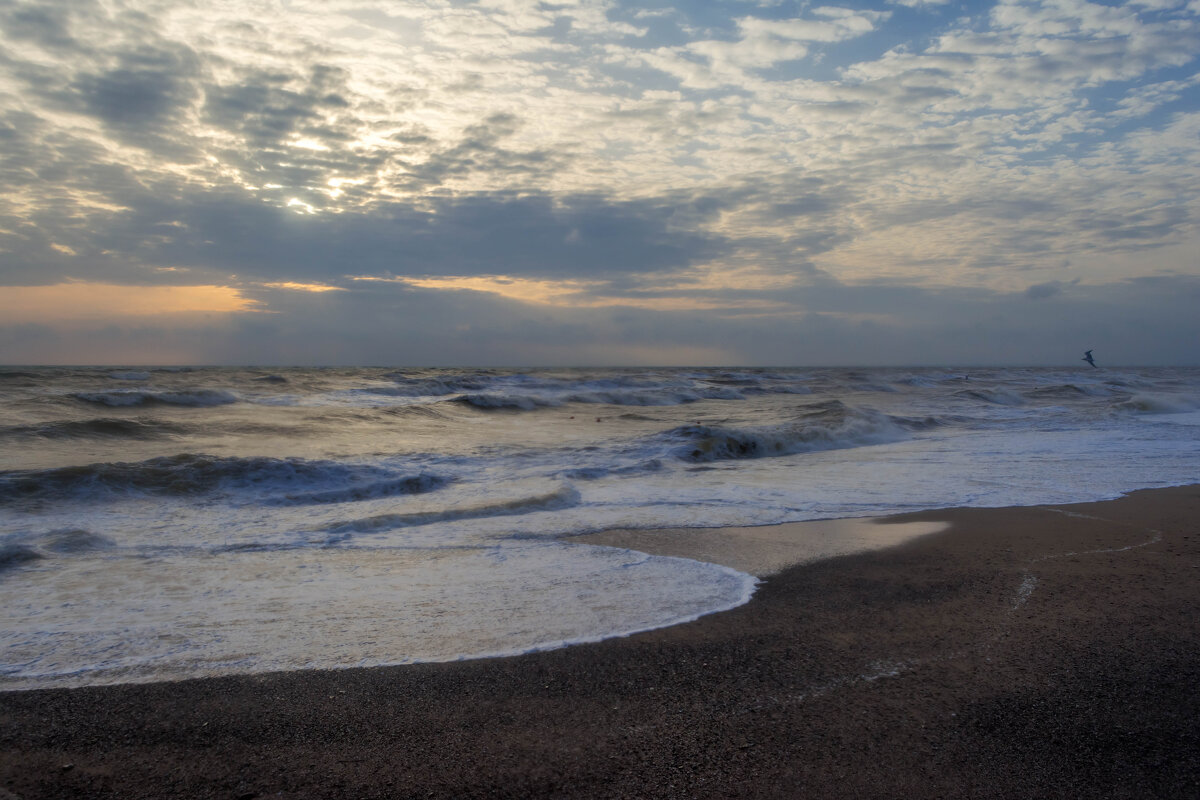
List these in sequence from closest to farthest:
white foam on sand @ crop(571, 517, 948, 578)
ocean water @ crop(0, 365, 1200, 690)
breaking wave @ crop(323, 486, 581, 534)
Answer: ocean water @ crop(0, 365, 1200, 690) → white foam on sand @ crop(571, 517, 948, 578) → breaking wave @ crop(323, 486, 581, 534)

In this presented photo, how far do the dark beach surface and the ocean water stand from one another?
1.32 feet

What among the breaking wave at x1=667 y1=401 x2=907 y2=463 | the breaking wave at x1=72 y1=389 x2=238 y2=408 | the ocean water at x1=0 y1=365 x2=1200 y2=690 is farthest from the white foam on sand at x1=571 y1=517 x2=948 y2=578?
the breaking wave at x1=72 y1=389 x2=238 y2=408

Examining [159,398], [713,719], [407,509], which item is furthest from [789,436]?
[159,398]

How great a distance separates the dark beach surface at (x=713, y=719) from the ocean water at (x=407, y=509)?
1.32ft

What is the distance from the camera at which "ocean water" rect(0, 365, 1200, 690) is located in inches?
155

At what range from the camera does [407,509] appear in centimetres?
764

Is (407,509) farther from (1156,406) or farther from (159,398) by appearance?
(1156,406)

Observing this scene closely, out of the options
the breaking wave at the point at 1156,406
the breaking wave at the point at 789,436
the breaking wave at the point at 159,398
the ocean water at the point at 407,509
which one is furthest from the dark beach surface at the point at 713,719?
the breaking wave at the point at 1156,406

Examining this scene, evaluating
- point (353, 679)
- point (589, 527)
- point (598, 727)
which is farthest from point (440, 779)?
point (589, 527)

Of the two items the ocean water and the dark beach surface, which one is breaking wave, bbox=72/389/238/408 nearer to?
the ocean water

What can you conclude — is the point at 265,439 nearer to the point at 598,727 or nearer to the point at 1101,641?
the point at 598,727

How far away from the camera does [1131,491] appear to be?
8633 millimetres

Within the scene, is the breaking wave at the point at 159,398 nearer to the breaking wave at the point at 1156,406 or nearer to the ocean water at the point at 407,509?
the ocean water at the point at 407,509

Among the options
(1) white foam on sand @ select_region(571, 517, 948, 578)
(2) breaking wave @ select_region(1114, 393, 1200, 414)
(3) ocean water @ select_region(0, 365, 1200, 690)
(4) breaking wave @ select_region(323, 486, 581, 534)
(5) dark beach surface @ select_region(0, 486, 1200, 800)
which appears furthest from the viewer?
(2) breaking wave @ select_region(1114, 393, 1200, 414)
